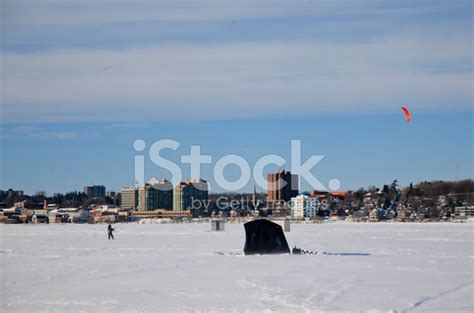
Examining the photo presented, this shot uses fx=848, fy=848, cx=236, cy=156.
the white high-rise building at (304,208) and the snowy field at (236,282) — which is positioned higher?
the white high-rise building at (304,208)

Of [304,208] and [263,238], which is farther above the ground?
[304,208]

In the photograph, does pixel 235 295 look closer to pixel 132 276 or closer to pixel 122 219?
pixel 132 276

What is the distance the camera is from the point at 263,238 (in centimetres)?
2820

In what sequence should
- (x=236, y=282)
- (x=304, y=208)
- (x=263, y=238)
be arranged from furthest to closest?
(x=304, y=208)
(x=263, y=238)
(x=236, y=282)

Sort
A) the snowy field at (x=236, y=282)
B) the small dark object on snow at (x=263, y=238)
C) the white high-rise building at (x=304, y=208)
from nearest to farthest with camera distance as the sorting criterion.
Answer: the snowy field at (x=236, y=282)
the small dark object on snow at (x=263, y=238)
the white high-rise building at (x=304, y=208)

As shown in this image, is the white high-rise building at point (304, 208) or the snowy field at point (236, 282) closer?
the snowy field at point (236, 282)

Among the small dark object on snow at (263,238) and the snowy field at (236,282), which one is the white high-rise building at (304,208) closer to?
the small dark object on snow at (263,238)

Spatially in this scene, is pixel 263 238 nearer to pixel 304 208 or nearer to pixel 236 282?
pixel 236 282

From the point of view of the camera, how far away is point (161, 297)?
16734 mm

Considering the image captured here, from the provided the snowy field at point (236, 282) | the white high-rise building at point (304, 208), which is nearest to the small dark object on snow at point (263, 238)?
the snowy field at point (236, 282)

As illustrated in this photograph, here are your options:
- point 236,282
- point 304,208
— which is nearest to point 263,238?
point 236,282

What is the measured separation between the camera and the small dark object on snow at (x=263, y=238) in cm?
2806

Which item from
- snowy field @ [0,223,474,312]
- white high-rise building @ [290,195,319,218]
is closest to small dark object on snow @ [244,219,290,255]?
snowy field @ [0,223,474,312]

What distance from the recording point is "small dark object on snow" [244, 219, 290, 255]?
2806cm
